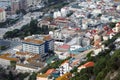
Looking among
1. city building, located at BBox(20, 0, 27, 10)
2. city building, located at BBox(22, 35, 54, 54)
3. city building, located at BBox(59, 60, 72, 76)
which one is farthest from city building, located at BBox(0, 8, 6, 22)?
city building, located at BBox(59, 60, 72, 76)

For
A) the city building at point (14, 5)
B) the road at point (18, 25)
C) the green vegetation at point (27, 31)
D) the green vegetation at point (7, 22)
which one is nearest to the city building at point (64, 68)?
the green vegetation at point (27, 31)

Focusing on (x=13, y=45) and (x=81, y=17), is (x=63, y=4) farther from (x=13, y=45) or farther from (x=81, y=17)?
(x=13, y=45)

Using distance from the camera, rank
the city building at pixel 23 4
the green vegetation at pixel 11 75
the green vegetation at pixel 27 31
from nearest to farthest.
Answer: the green vegetation at pixel 11 75 < the green vegetation at pixel 27 31 < the city building at pixel 23 4


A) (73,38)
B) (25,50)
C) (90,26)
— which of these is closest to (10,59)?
(25,50)

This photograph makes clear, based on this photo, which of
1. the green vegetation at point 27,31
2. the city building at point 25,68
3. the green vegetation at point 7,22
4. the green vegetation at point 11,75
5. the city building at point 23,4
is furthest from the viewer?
the city building at point 23,4

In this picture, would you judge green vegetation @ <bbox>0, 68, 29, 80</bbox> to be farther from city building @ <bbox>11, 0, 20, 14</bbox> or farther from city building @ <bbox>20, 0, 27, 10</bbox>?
city building @ <bbox>20, 0, 27, 10</bbox>

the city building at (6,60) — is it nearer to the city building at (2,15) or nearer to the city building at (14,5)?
the city building at (2,15)

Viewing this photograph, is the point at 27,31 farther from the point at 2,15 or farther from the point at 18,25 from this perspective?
the point at 2,15
